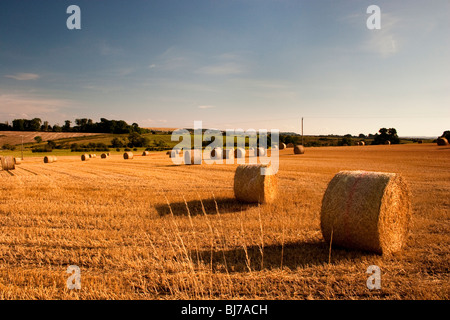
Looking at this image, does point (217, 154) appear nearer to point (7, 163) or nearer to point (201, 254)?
point (7, 163)

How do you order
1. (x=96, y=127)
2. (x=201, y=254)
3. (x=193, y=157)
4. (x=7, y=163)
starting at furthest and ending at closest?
1. (x=96, y=127)
2. (x=193, y=157)
3. (x=7, y=163)
4. (x=201, y=254)

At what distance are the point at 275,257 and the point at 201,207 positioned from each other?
4367 mm

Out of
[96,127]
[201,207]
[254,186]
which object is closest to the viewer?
[201,207]

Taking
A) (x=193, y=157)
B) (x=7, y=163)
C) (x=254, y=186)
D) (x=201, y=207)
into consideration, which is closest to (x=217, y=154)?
(x=193, y=157)

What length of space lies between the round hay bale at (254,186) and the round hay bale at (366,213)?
387cm

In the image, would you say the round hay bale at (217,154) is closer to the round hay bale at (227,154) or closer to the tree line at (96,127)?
the round hay bale at (227,154)

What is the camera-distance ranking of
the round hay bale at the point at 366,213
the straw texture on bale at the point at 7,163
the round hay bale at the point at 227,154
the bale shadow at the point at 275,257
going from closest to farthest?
the bale shadow at the point at 275,257
the round hay bale at the point at 366,213
the straw texture on bale at the point at 7,163
the round hay bale at the point at 227,154

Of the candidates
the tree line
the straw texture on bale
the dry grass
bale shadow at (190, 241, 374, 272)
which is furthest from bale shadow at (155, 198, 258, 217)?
the tree line

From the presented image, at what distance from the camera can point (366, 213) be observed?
5.61m

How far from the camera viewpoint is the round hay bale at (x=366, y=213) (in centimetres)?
555

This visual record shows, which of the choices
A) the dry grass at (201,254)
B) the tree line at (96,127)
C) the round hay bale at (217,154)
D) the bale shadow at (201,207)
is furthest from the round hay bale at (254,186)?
the tree line at (96,127)
